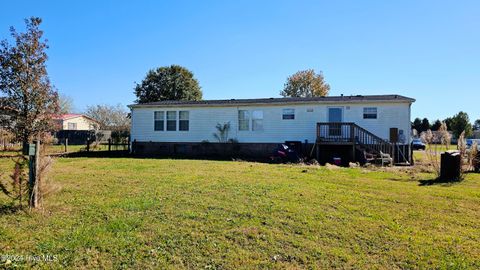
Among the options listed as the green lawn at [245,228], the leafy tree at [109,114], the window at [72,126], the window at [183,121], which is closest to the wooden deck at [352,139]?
the window at [183,121]

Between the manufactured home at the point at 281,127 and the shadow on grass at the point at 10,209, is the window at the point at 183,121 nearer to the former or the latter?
the manufactured home at the point at 281,127

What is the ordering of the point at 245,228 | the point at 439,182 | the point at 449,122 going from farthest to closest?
the point at 449,122 → the point at 439,182 → the point at 245,228

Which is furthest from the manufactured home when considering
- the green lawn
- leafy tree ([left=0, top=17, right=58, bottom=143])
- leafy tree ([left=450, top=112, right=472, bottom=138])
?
leafy tree ([left=450, top=112, right=472, bottom=138])

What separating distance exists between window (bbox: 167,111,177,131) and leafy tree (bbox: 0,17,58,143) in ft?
44.0

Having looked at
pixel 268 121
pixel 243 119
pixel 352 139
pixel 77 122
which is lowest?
pixel 352 139

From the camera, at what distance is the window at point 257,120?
19.3 metres

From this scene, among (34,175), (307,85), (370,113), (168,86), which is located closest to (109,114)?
(168,86)

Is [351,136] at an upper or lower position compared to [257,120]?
lower

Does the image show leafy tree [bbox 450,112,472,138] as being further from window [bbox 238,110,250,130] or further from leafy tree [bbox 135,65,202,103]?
→ window [bbox 238,110,250,130]

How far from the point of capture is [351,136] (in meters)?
16.5

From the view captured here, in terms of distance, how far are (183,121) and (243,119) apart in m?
3.80

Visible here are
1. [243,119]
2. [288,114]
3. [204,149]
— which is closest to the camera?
[288,114]

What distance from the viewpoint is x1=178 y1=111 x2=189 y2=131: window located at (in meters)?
20.5

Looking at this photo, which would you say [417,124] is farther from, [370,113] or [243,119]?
[243,119]
